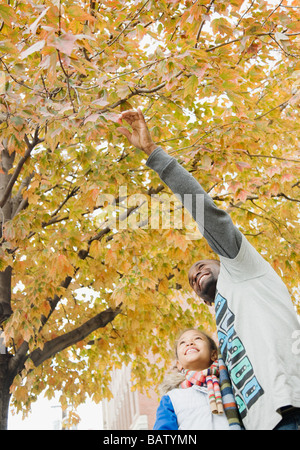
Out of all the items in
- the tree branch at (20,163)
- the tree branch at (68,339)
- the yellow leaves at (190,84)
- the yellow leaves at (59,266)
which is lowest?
the tree branch at (68,339)

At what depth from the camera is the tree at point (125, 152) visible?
3.43 meters

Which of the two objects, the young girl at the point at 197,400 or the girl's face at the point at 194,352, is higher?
the girl's face at the point at 194,352

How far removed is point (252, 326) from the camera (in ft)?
5.84

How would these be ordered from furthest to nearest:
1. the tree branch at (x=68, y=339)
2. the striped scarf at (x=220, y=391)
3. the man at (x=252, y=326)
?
the tree branch at (x=68, y=339), the striped scarf at (x=220, y=391), the man at (x=252, y=326)

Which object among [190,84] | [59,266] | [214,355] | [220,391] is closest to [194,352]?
[214,355]

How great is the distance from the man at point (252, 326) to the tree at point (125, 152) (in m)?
1.33

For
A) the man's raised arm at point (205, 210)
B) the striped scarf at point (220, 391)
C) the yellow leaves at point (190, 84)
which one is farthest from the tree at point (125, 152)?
the striped scarf at point (220, 391)

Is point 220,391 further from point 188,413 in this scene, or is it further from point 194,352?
point 194,352

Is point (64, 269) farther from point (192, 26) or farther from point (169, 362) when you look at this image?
point (169, 362)

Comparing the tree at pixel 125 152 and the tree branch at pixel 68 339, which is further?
the tree branch at pixel 68 339

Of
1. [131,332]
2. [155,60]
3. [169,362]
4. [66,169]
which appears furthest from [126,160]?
[169,362]

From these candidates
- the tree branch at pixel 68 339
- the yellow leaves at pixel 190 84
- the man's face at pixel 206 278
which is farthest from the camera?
the tree branch at pixel 68 339

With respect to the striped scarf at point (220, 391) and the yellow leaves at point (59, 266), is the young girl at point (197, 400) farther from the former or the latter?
the yellow leaves at point (59, 266)

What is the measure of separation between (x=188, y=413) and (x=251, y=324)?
55cm
